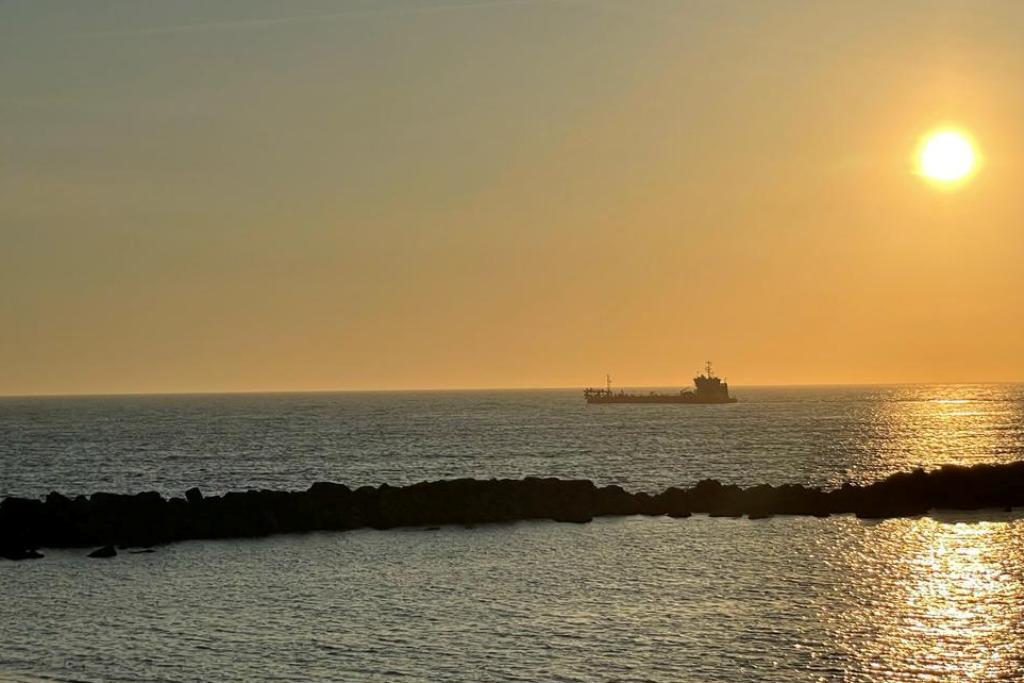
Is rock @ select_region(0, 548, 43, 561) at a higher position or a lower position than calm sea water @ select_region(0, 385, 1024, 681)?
higher

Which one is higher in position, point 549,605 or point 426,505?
point 426,505

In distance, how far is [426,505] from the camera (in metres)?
60.5

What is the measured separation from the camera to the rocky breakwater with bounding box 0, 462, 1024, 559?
5347 centimetres

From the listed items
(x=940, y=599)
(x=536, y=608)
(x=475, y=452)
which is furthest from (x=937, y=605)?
(x=475, y=452)

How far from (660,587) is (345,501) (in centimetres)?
2261

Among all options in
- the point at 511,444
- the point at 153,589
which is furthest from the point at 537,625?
the point at 511,444

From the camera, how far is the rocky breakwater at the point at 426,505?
175ft

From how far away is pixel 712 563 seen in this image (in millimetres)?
45719

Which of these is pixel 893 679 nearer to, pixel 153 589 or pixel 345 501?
pixel 153 589

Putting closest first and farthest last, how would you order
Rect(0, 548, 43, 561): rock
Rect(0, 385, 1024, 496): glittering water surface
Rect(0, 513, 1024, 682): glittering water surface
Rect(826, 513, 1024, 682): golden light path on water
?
Rect(826, 513, 1024, 682): golden light path on water, Rect(0, 513, 1024, 682): glittering water surface, Rect(0, 548, 43, 561): rock, Rect(0, 385, 1024, 496): glittering water surface

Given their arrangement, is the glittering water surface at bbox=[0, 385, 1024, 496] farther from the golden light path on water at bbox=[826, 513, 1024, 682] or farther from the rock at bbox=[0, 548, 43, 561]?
the rock at bbox=[0, 548, 43, 561]

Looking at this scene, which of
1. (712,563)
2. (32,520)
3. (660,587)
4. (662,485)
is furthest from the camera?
(662,485)

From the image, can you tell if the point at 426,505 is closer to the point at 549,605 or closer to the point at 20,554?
the point at 20,554

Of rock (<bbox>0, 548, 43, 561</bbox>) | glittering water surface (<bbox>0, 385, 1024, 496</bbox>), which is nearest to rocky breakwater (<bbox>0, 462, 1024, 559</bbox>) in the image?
rock (<bbox>0, 548, 43, 561</bbox>)
